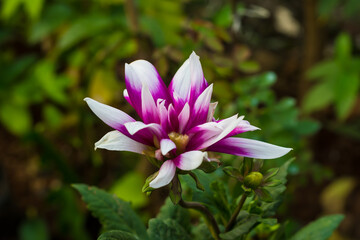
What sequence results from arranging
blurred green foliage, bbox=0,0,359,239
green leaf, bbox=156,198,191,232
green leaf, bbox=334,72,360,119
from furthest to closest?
green leaf, bbox=334,72,360,119 < blurred green foliage, bbox=0,0,359,239 < green leaf, bbox=156,198,191,232

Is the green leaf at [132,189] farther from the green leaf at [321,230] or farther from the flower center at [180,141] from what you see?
the flower center at [180,141]

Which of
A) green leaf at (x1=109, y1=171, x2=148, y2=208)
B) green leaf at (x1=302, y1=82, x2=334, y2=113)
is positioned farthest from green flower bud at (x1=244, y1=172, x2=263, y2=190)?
green leaf at (x1=302, y1=82, x2=334, y2=113)

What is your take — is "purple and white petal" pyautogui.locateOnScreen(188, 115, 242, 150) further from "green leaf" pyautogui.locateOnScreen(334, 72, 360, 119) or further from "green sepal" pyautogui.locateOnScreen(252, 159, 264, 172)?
"green leaf" pyautogui.locateOnScreen(334, 72, 360, 119)

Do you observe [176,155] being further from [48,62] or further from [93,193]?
[48,62]

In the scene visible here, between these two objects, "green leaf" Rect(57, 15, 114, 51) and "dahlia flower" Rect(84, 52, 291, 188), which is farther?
"green leaf" Rect(57, 15, 114, 51)

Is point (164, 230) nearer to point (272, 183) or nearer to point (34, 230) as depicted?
point (272, 183)

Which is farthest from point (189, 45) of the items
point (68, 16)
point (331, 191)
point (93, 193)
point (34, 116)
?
point (34, 116)

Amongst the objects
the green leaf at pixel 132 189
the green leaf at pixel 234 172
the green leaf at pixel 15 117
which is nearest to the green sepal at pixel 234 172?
the green leaf at pixel 234 172
